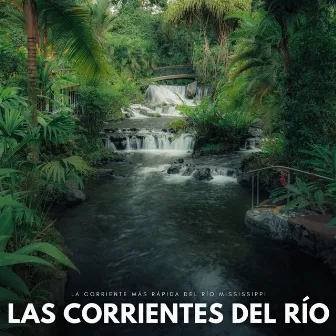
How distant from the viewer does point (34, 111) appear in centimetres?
520

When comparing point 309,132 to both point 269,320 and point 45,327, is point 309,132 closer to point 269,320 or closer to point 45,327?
point 269,320

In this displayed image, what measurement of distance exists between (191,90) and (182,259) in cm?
2463

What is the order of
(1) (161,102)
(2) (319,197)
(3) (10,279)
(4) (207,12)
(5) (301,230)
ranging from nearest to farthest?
1. (3) (10,279)
2. (2) (319,197)
3. (5) (301,230)
4. (4) (207,12)
5. (1) (161,102)

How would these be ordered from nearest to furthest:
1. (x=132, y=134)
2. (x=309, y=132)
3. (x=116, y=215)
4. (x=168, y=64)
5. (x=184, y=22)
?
(x=309, y=132), (x=116, y=215), (x=132, y=134), (x=184, y=22), (x=168, y=64)

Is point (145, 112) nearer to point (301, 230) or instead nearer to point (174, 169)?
point (174, 169)

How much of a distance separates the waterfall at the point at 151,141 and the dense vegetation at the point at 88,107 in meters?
0.76

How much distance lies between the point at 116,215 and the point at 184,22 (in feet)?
64.2

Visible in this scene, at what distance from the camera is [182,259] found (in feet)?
20.6

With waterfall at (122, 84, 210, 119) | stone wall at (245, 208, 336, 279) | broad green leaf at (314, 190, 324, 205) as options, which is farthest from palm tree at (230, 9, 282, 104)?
waterfall at (122, 84, 210, 119)

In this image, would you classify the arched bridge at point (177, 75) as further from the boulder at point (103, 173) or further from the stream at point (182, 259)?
the stream at point (182, 259)

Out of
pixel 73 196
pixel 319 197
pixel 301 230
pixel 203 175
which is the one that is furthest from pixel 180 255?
pixel 203 175

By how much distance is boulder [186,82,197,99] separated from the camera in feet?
96.2

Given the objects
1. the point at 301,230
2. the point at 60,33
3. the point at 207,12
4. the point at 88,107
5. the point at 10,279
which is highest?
the point at 207,12

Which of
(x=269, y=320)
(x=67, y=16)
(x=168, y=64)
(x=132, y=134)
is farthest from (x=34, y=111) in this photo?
(x=168, y=64)
